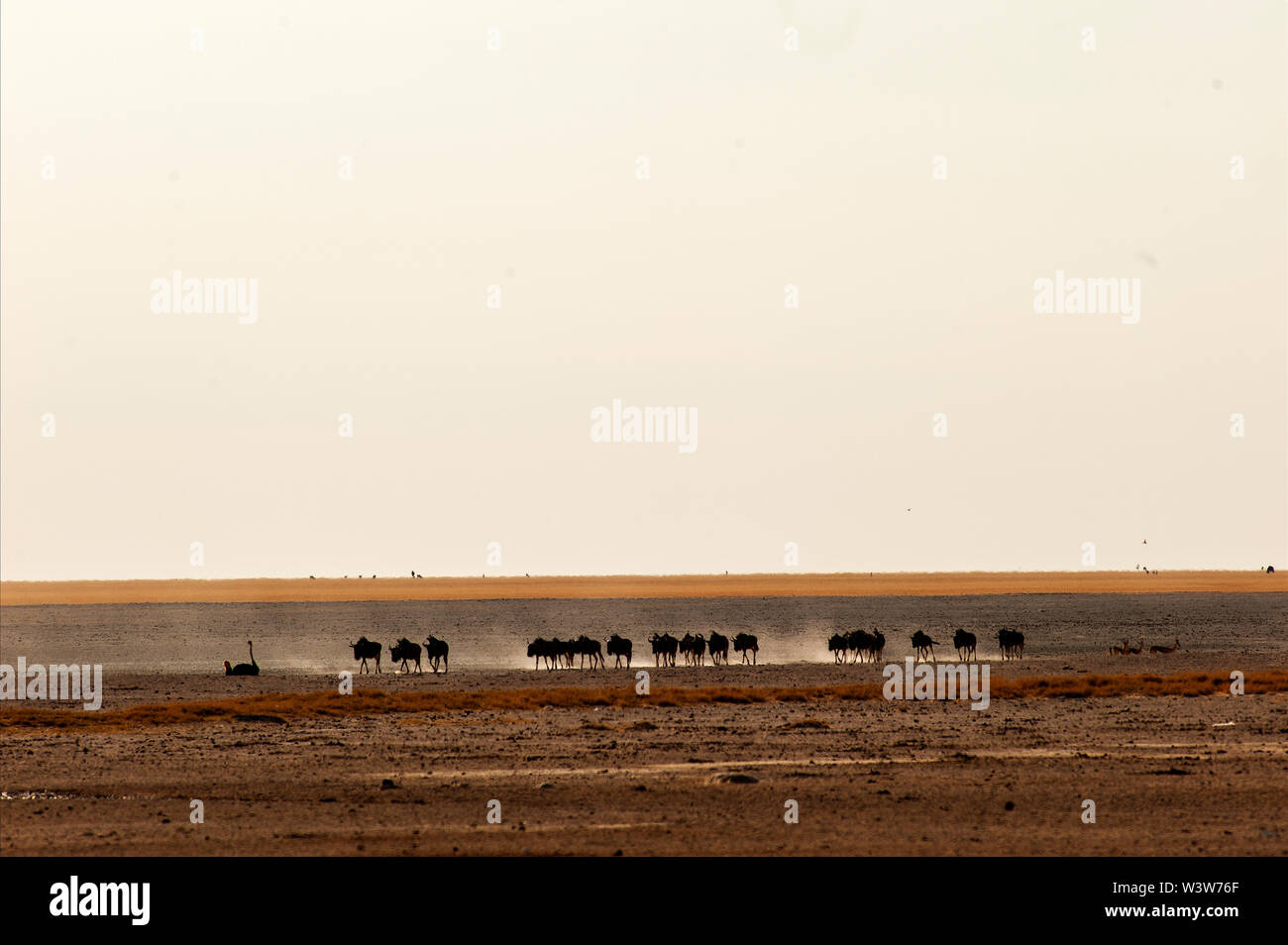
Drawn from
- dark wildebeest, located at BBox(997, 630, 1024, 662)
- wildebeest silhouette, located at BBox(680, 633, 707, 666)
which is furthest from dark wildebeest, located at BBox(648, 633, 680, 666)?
dark wildebeest, located at BBox(997, 630, 1024, 662)

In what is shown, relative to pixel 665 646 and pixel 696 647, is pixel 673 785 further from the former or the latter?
pixel 665 646

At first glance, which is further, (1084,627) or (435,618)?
(435,618)

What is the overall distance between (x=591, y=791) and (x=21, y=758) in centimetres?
1159

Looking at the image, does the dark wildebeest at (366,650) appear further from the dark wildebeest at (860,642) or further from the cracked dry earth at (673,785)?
the cracked dry earth at (673,785)

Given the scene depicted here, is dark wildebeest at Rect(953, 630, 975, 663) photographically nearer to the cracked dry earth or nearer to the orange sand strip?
the orange sand strip

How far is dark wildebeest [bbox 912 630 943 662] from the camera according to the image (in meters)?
62.1

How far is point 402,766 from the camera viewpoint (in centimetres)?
2462

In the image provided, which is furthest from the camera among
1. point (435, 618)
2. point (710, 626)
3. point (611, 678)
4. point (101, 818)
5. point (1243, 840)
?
point (435, 618)

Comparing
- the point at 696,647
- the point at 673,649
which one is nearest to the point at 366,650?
the point at 673,649

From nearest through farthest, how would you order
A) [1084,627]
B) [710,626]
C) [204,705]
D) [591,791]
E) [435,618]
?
[591,791] → [204,705] → [1084,627] → [710,626] → [435,618]

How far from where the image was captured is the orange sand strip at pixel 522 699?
34281 millimetres

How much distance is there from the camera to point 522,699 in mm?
38281
